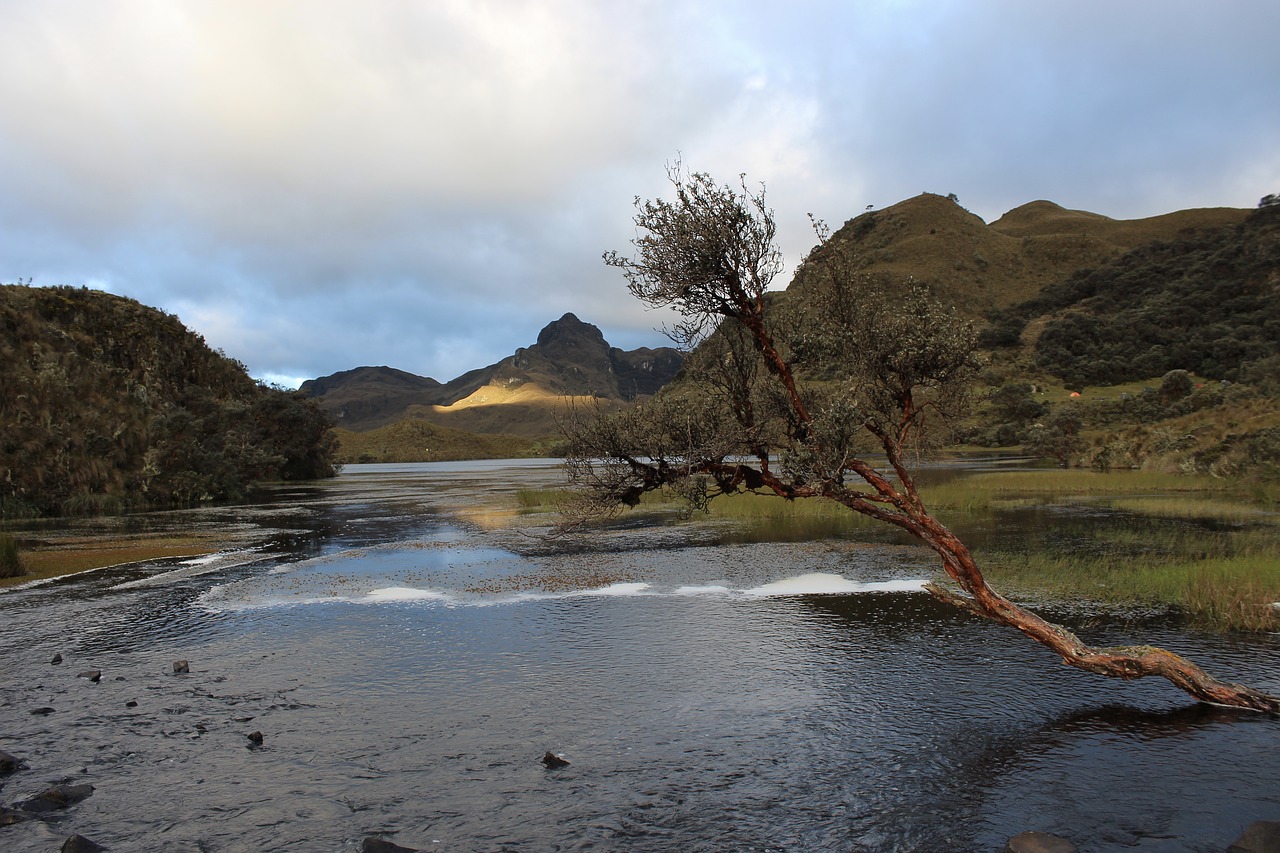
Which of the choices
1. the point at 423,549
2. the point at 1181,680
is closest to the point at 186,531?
the point at 423,549

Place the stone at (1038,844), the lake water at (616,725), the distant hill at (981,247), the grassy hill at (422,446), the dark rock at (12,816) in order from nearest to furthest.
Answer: the stone at (1038,844) → the lake water at (616,725) → the dark rock at (12,816) → the distant hill at (981,247) → the grassy hill at (422,446)

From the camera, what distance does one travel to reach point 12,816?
29.9ft

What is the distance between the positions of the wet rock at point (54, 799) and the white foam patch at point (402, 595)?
38.8 feet

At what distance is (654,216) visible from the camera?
555 inches

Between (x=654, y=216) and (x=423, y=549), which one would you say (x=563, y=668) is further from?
(x=423, y=549)

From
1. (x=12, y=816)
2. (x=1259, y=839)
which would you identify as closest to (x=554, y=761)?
(x=12, y=816)

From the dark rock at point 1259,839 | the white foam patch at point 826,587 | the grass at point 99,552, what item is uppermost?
the grass at point 99,552

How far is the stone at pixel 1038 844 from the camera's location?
7.89m

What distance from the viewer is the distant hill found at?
145 metres

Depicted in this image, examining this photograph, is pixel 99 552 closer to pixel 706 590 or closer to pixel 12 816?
pixel 706 590

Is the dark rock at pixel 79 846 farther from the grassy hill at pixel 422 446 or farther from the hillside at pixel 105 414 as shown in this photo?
the grassy hill at pixel 422 446

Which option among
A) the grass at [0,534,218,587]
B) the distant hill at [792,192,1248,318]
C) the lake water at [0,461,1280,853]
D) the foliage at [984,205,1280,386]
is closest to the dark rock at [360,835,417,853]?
the lake water at [0,461,1280,853]

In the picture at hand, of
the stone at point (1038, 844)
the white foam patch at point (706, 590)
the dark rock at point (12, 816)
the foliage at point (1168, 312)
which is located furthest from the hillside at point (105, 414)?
the foliage at point (1168, 312)

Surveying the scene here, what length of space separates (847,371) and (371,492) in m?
60.4
